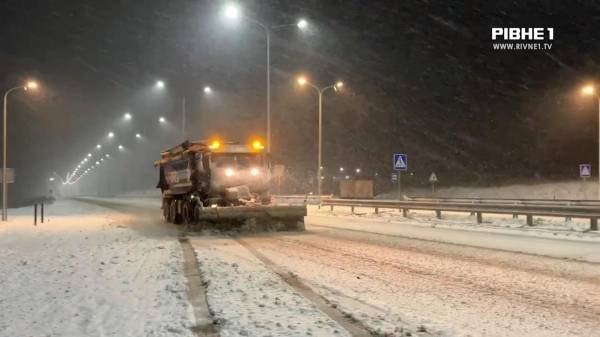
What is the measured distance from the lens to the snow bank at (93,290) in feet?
21.9

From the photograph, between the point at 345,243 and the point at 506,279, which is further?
the point at 345,243

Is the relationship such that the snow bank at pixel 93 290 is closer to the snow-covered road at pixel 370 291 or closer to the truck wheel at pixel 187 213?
the snow-covered road at pixel 370 291

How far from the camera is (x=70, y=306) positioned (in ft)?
25.5

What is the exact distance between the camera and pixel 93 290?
900 centimetres

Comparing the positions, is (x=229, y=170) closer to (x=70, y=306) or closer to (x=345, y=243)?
(x=345, y=243)

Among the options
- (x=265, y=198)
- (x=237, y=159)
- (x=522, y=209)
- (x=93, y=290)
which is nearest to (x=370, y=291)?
(x=93, y=290)

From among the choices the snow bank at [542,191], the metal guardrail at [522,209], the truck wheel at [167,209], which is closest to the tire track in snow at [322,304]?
the metal guardrail at [522,209]

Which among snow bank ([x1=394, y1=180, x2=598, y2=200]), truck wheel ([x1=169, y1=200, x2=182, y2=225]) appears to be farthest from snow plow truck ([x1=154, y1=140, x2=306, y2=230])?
snow bank ([x1=394, y1=180, x2=598, y2=200])

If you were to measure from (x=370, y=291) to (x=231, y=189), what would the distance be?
1190 centimetres

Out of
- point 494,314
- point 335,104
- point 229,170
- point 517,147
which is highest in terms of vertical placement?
point 335,104

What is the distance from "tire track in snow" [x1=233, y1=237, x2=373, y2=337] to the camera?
6402 millimetres

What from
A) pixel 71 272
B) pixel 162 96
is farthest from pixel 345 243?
pixel 162 96

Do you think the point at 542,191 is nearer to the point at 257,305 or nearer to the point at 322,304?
the point at 322,304

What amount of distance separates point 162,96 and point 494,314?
4666cm
